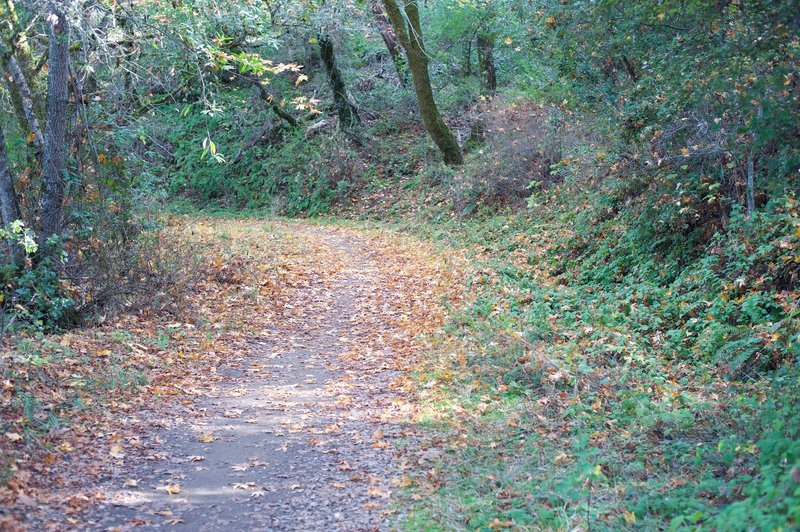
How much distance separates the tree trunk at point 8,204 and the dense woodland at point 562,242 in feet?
0.10

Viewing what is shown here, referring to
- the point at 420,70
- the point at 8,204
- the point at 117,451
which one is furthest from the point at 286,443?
the point at 420,70

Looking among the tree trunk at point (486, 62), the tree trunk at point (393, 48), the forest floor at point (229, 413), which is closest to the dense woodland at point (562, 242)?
the forest floor at point (229, 413)

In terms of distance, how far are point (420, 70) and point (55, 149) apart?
1276cm

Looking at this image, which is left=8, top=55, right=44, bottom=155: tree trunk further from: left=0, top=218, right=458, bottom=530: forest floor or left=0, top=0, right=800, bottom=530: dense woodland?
left=0, top=218, right=458, bottom=530: forest floor

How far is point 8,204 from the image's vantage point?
1010 cm

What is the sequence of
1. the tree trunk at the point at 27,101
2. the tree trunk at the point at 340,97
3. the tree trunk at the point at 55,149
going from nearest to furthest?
the tree trunk at the point at 55,149, the tree trunk at the point at 27,101, the tree trunk at the point at 340,97

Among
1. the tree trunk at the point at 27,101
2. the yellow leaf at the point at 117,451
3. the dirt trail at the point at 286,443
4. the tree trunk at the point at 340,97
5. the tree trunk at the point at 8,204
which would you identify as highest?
the tree trunk at the point at 340,97

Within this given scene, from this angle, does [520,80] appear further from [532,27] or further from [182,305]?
[182,305]

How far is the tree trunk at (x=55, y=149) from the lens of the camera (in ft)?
33.2

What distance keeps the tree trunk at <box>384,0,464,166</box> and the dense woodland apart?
84mm

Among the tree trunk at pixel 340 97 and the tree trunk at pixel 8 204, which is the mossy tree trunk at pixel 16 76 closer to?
the tree trunk at pixel 8 204

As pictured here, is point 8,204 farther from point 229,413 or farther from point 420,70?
point 420,70

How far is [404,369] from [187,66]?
6.64 metres

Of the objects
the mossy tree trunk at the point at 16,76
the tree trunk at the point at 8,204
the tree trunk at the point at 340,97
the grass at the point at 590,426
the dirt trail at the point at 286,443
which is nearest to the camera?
the grass at the point at 590,426
